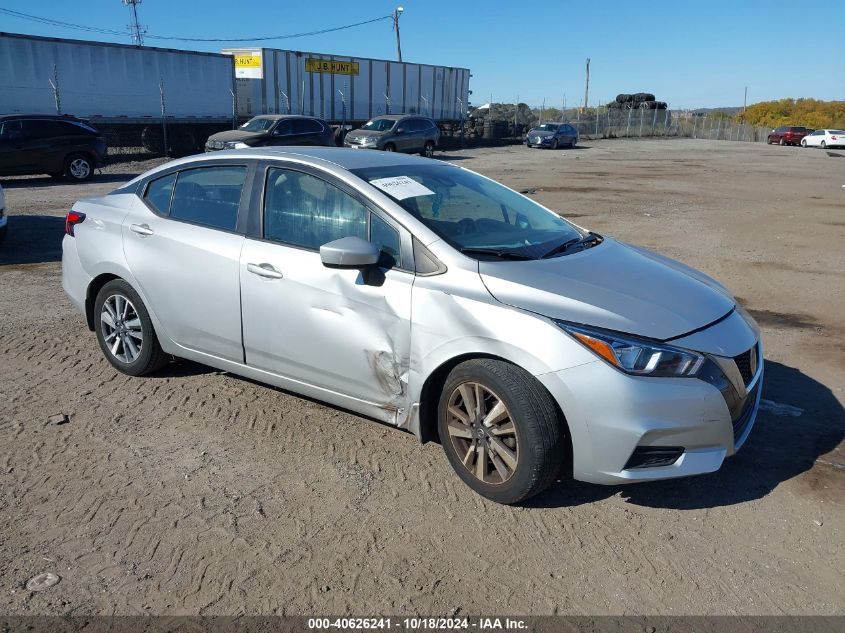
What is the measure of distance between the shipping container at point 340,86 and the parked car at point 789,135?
27266mm

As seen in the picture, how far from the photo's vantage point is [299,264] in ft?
13.2

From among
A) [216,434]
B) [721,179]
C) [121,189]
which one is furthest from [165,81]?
[216,434]

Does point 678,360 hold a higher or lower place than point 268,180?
lower

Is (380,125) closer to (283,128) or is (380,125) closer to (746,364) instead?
(283,128)

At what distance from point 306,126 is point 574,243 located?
19.3m

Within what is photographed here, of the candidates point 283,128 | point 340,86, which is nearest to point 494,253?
point 283,128

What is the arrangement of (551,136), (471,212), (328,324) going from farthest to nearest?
(551,136) < (471,212) < (328,324)

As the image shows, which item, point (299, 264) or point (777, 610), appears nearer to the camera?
Result: point (777, 610)

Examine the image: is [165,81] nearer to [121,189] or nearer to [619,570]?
[121,189]

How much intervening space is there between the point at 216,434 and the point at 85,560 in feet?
4.08

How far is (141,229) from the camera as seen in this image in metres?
4.79

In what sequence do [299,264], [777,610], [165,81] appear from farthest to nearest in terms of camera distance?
[165,81]
[299,264]
[777,610]

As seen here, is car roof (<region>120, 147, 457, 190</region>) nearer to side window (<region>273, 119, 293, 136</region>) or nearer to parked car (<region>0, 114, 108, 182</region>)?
parked car (<region>0, 114, 108, 182</region>)

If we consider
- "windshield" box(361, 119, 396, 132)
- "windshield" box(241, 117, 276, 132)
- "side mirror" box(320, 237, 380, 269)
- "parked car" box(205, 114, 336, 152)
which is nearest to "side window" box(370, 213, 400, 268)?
"side mirror" box(320, 237, 380, 269)
